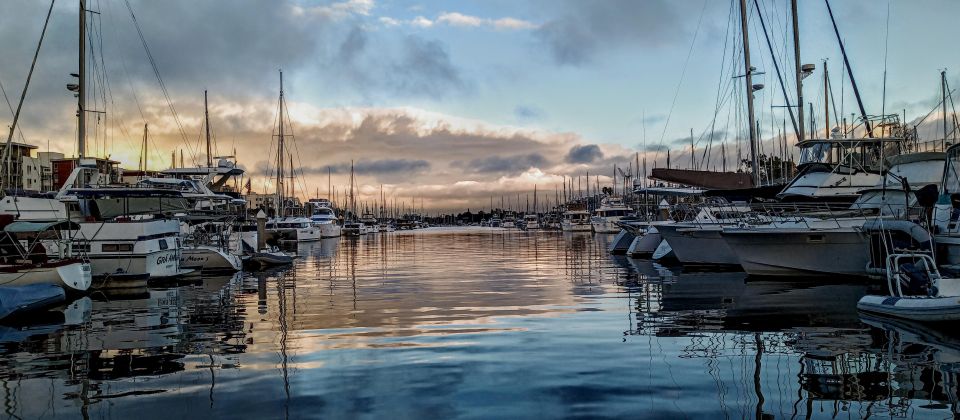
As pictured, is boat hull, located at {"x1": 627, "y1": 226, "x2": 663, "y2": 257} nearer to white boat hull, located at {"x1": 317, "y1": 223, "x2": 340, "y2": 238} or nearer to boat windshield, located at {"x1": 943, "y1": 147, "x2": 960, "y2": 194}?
boat windshield, located at {"x1": 943, "y1": 147, "x2": 960, "y2": 194}

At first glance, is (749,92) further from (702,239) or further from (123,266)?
(123,266)

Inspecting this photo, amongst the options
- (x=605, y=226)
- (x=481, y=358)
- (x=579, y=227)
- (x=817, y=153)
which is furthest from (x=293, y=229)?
(x=481, y=358)

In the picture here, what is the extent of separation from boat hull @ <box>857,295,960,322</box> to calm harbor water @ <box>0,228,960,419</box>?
1.88 feet

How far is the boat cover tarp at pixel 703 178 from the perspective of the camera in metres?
37.2

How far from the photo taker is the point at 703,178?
38.0 m

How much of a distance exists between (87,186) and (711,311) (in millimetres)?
23636

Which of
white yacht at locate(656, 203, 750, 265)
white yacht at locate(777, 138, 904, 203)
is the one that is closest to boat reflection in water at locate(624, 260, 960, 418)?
white yacht at locate(777, 138, 904, 203)

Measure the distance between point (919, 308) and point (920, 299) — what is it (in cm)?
36

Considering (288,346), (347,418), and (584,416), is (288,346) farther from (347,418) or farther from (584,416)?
(584,416)

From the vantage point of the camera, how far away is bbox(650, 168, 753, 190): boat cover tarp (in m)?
37.2

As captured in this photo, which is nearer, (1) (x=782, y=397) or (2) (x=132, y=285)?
(1) (x=782, y=397)

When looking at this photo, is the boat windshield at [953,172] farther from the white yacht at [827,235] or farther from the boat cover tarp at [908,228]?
the boat cover tarp at [908,228]

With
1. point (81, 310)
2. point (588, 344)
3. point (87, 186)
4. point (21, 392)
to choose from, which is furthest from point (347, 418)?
point (87, 186)

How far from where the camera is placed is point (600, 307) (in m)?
19.1
